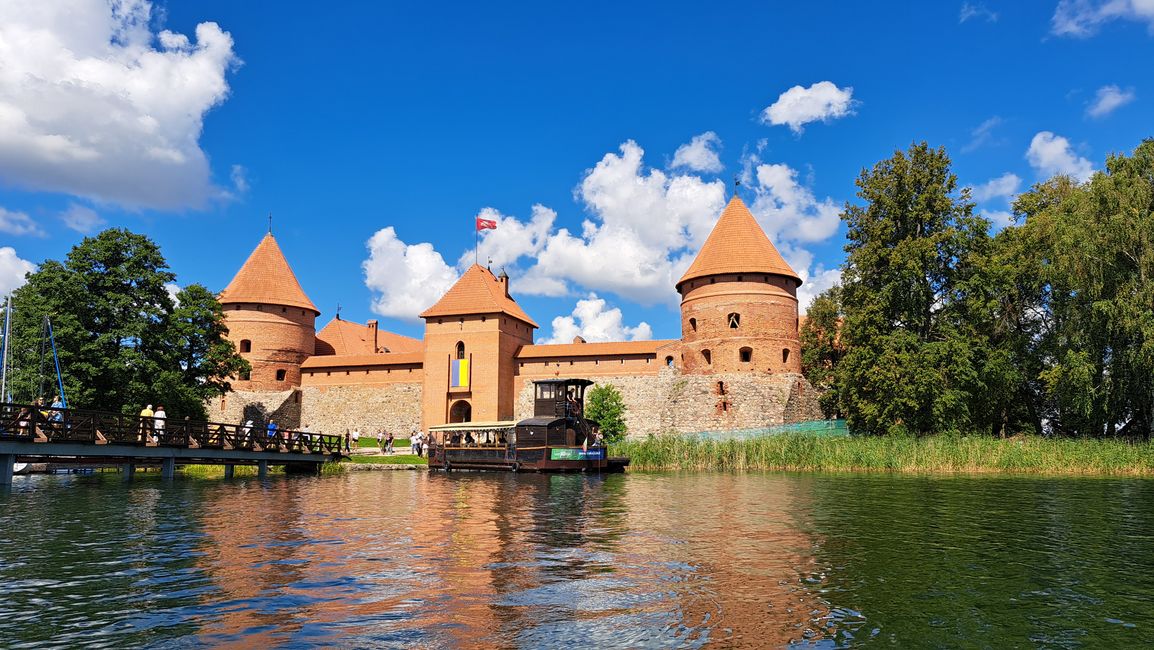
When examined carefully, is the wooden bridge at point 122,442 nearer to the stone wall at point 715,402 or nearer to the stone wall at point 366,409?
the stone wall at point 366,409

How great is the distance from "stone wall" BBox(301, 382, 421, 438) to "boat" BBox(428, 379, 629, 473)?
11123 millimetres

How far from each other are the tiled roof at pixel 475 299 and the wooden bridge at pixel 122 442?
16.3 meters

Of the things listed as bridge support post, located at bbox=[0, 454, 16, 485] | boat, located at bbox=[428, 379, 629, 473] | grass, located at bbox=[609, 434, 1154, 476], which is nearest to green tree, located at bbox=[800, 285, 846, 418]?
grass, located at bbox=[609, 434, 1154, 476]

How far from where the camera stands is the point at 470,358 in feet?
138

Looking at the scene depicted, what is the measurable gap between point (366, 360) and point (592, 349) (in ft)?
42.7

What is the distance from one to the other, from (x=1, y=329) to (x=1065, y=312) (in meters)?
42.9

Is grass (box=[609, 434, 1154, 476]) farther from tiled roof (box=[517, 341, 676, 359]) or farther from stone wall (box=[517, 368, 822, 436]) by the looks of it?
tiled roof (box=[517, 341, 676, 359])

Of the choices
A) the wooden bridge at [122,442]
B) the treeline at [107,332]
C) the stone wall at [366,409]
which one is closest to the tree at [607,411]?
the stone wall at [366,409]

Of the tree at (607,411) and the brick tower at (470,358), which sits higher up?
the brick tower at (470,358)

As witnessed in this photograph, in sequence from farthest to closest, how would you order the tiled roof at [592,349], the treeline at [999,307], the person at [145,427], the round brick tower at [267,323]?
the round brick tower at [267,323] → the tiled roof at [592,349] → the treeline at [999,307] → the person at [145,427]

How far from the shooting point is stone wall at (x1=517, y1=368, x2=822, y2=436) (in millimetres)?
36750

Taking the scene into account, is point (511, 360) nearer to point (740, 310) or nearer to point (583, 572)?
point (740, 310)

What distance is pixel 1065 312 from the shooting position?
2819 centimetres

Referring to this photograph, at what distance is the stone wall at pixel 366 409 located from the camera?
4372cm
